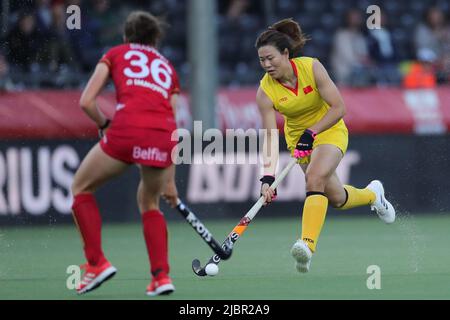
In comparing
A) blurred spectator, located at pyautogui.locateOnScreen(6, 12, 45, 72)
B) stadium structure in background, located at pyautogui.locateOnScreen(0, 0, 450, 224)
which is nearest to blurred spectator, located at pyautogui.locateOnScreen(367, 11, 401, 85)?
stadium structure in background, located at pyautogui.locateOnScreen(0, 0, 450, 224)

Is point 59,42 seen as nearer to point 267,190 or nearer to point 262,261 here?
point 262,261

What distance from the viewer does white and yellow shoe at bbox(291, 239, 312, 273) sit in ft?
22.2

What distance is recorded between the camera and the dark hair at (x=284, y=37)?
7.02m

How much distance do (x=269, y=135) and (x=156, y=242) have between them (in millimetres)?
1491

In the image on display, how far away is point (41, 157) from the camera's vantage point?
10.9m


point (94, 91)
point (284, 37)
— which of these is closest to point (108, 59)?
point (94, 91)

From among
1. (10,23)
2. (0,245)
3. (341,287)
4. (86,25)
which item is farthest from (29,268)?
(86,25)

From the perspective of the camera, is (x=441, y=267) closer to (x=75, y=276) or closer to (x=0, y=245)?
(x=75, y=276)

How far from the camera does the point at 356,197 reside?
7.84 m

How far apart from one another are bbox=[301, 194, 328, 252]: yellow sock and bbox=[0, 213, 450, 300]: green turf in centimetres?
23

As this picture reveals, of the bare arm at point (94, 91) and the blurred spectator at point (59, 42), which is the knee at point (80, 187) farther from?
the blurred spectator at point (59, 42)

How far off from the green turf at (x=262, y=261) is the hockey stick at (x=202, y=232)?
0.18m

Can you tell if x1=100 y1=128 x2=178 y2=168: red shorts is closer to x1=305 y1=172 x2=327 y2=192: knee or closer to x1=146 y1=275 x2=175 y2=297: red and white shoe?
x1=146 y1=275 x2=175 y2=297: red and white shoe


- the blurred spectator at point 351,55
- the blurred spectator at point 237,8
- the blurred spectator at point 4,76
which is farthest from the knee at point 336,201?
the blurred spectator at point 237,8
